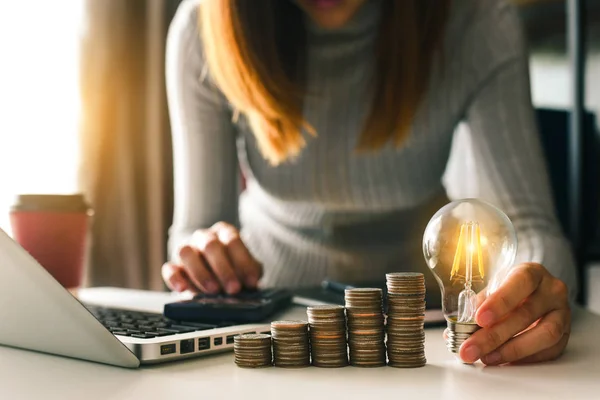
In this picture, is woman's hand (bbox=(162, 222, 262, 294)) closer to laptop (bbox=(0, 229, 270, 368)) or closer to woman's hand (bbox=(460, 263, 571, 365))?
laptop (bbox=(0, 229, 270, 368))

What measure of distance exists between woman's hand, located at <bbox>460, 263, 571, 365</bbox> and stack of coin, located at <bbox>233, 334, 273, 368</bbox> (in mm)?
163

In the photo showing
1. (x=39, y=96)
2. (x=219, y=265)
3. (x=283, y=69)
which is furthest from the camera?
(x=39, y=96)

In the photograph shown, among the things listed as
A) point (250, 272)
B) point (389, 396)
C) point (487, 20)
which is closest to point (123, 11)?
point (487, 20)

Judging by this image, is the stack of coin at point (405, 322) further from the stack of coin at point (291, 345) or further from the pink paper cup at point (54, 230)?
the pink paper cup at point (54, 230)

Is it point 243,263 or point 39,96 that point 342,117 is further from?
point 39,96

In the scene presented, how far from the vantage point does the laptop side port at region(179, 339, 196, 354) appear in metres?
0.59

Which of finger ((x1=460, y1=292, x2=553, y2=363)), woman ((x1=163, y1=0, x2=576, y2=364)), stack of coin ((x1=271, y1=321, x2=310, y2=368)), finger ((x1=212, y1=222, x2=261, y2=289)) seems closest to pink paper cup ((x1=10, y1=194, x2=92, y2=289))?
woman ((x1=163, y1=0, x2=576, y2=364))

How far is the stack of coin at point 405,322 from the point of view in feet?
1.86

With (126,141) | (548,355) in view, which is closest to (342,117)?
(548,355)

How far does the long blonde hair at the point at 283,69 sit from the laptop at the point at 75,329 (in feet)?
1.92

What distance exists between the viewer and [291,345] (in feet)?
1.89

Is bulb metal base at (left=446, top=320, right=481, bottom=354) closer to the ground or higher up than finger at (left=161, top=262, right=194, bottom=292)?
higher up

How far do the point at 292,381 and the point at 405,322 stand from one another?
0.11 meters

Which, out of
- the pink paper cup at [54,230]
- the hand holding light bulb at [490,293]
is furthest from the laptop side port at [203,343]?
the pink paper cup at [54,230]
